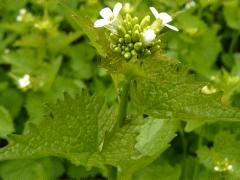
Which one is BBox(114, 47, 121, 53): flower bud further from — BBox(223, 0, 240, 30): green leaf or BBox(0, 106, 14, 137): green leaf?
BBox(223, 0, 240, 30): green leaf

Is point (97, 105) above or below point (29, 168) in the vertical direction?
above

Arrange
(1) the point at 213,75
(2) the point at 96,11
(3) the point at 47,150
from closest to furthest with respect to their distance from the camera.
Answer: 1. (3) the point at 47,150
2. (1) the point at 213,75
3. (2) the point at 96,11

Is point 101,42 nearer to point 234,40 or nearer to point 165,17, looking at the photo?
point 165,17

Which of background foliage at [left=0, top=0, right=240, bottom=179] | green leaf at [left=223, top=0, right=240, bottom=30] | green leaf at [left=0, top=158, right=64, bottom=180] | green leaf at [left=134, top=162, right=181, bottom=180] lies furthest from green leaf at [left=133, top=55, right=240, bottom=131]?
green leaf at [left=223, top=0, right=240, bottom=30]

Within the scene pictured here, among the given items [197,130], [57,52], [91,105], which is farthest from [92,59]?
[91,105]

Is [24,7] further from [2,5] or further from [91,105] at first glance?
[91,105]

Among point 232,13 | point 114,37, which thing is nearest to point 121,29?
point 114,37

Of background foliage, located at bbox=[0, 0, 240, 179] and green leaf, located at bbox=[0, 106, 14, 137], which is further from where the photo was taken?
Answer: green leaf, located at bbox=[0, 106, 14, 137]
